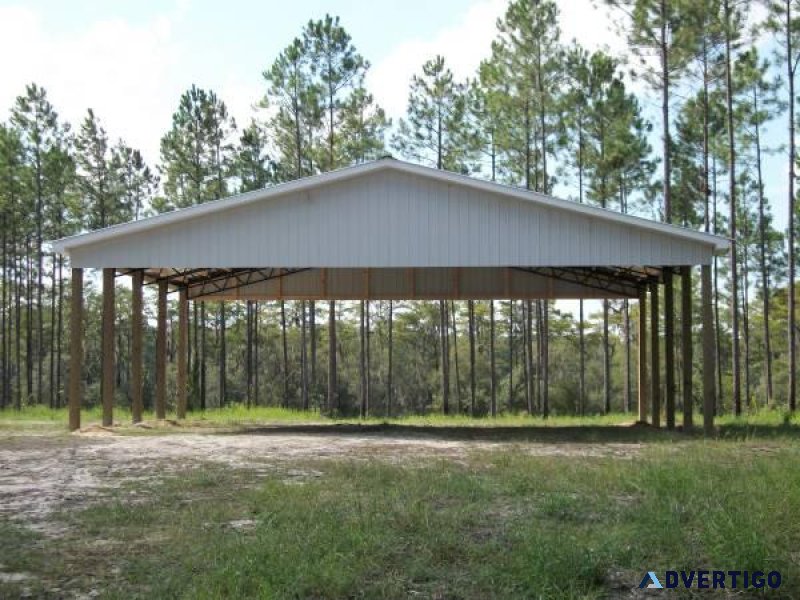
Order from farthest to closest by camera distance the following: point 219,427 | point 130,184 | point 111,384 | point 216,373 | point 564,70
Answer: point 216,373 < point 130,184 < point 564,70 < point 219,427 < point 111,384

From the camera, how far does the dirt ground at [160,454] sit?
330 inches

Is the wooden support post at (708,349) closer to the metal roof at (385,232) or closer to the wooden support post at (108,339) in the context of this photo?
the metal roof at (385,232)

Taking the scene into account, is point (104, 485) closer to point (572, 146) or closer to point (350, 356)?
point (572, 146)

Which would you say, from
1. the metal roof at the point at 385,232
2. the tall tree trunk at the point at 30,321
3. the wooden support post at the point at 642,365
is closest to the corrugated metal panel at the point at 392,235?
the metal roof at the point at 385,232

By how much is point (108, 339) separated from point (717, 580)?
1346 cm

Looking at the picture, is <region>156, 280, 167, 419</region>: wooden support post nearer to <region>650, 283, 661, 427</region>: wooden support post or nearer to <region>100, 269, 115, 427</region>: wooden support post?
<region>100, 269, 115, 427</region>: wooden support post

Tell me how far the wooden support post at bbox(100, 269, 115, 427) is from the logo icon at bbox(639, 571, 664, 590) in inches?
512

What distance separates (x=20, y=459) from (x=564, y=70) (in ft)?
72.3

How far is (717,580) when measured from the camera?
5.58 metres

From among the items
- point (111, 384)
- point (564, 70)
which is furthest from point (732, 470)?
point (564, 70)

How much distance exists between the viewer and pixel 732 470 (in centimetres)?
909

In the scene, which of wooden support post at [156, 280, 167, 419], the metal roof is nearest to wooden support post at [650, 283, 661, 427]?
the metal roof

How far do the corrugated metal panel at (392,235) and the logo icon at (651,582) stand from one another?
1026 centimetres

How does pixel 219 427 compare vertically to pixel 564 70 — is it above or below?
below
